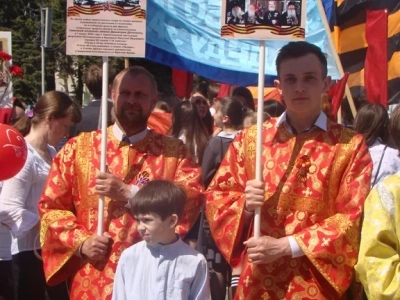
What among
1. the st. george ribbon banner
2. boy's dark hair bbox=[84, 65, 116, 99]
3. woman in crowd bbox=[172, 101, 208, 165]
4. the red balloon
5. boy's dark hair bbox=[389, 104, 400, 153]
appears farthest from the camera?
the st. george ribbon banner

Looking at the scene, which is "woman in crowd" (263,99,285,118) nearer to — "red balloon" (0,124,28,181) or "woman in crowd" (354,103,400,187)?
"woman in crowd" (354,103,400,187)

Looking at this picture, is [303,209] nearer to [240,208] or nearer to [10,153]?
[240,208]

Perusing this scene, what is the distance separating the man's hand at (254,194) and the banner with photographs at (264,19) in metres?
0.75

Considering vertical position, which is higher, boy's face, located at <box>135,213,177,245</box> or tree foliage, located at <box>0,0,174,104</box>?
tree foliage, located at <box>0,0,174,104</box>

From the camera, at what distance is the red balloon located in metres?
4.88

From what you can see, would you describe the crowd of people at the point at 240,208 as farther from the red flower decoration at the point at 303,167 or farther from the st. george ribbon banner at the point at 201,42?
the st. george ribbon banner at the point at 201,42

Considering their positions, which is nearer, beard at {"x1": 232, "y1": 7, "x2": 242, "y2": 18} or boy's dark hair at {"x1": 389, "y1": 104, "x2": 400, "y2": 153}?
boy's dark hair at {"x1": 389, "y1": 104, "x2": 400, "y2": 153}

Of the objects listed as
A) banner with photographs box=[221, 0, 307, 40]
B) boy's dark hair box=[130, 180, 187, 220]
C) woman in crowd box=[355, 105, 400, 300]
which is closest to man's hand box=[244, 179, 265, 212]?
boy's dark hair box=[130, 180, 187, 220]

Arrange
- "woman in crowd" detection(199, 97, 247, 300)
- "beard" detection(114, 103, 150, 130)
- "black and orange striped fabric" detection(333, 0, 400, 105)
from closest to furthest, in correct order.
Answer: "beard" detection(114, 103, 150, 130), "woman in crowd" detection(199, 97, 247, 300), "black and orange striped fabric" detection(333, 0, 400, 105)

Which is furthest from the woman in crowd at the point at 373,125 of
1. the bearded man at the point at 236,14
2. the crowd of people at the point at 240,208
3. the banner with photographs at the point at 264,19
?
the bearded man at the point at 236,14

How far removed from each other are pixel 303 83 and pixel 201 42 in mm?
4129

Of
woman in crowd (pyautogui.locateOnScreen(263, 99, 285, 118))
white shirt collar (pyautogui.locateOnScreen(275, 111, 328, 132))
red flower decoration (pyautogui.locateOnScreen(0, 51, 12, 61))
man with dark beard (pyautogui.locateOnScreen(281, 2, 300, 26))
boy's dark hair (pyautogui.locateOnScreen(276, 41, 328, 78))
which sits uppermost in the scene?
man with dark beard (pyautogui.locateOnScreen(281, 2, 300, 26))

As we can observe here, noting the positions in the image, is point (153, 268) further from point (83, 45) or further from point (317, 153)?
A: point (83, 45)

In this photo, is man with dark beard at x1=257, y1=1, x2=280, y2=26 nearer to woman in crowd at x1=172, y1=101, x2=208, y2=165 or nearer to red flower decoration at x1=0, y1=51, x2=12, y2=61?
woman in crowd at x1=172, y1=101, x2=208, y2=165
